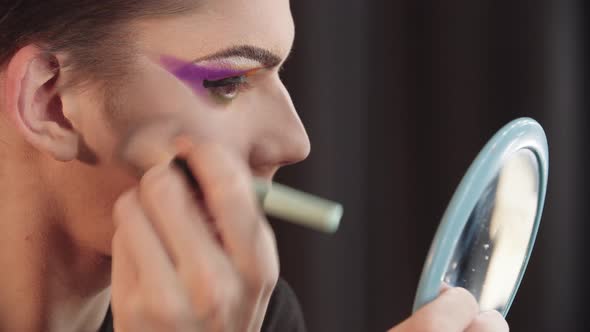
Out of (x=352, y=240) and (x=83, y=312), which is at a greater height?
(x=83, y=312)

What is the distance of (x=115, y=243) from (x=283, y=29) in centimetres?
22

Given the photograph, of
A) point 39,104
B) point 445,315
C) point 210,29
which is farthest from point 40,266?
point 445,315

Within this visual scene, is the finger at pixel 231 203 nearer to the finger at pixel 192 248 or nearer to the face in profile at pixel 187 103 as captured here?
the finger at pixel 192 248

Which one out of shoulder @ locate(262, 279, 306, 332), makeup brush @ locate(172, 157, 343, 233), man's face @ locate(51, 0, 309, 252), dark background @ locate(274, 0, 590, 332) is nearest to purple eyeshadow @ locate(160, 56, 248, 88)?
man's face @ locate(51, 0, 309, 252)

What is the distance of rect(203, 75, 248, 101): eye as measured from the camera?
0.60m

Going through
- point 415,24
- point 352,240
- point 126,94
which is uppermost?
point 126,94

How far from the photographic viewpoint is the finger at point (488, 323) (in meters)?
0.52

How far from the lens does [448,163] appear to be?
1.13 metres

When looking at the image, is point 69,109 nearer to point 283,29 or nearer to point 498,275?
point 283,29

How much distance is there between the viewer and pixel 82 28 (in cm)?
58

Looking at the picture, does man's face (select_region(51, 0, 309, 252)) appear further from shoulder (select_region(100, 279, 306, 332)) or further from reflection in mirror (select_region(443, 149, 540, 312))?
A: shoulder (select_region(100, 279, 306, 332))

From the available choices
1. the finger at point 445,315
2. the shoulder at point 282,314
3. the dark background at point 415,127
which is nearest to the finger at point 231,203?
the finger at point 445,315

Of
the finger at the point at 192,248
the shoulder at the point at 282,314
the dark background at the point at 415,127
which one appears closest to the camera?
the finger at the point at 192,248

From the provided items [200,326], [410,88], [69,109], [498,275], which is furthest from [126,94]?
[410,88]
